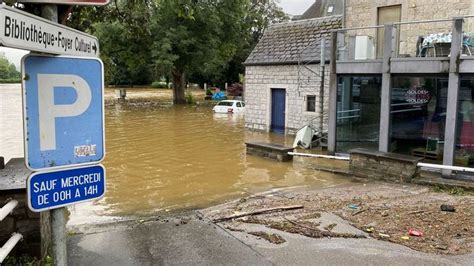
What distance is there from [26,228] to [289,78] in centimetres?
1568

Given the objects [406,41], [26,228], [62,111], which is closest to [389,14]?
[406,41]

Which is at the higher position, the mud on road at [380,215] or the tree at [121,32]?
the tree at [121,32]

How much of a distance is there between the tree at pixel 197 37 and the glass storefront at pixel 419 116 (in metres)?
21.6

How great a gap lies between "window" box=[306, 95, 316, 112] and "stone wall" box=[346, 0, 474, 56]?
3.22 metres

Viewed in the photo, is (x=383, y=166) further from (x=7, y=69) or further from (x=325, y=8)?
(x=325, y=8)

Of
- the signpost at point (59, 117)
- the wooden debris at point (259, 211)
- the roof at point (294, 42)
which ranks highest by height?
the roof at point (294, 42)

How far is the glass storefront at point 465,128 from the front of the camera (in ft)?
34.7

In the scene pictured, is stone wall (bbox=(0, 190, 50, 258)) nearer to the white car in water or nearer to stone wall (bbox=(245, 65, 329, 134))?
stone wall (bbox=(245, 65, 329, 134))

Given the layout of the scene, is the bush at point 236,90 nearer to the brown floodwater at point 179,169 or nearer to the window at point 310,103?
the brown floodwater at point 179,169

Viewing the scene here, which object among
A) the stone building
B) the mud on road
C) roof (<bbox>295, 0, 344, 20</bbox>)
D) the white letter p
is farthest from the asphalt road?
roof (<bbox>295, 0, 344, 20</bbox>)

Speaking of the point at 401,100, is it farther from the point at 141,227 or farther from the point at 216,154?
the point at 141,227

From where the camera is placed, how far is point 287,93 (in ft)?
62.8

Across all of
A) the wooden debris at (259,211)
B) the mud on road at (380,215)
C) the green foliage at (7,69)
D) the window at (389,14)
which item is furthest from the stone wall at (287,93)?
the green foliage at (7,69)

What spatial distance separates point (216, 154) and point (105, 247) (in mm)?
10577
